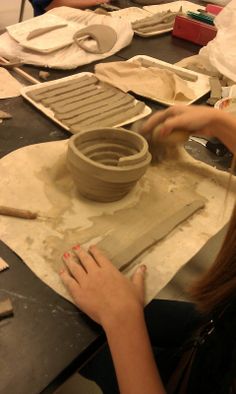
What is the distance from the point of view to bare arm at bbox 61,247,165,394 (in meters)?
0.61

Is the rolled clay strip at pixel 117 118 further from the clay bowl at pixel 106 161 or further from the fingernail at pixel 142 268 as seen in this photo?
the fingernail at pixel 142 268

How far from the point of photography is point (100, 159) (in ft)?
2.97

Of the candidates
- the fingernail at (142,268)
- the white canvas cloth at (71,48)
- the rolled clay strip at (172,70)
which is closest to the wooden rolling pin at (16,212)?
the fingernail at (142,268)

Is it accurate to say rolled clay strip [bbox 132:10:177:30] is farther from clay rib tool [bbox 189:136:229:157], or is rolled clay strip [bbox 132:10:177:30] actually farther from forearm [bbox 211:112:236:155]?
forearm [bbox 211:112:236:155]

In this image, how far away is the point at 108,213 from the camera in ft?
2.75

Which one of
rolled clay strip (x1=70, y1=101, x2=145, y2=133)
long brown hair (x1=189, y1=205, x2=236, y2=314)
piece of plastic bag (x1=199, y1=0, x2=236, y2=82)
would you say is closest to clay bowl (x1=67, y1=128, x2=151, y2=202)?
rolled clay strip (x1=70, y1=101, x2=145, y2=133)

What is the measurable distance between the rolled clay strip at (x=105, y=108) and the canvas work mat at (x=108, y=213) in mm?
98

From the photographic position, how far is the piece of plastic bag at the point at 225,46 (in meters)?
1.32

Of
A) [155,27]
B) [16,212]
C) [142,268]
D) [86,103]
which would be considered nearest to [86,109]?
[86,103]

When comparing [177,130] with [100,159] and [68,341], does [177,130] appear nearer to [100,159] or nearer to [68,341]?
[100,159]

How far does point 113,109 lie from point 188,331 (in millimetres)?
627

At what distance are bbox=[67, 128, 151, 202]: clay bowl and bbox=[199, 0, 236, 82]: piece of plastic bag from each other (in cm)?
62

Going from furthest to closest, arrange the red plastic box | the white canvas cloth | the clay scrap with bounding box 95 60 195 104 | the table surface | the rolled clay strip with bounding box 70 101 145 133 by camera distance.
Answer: the red plastic box
the white canvas cloth
the clay scrap with bounding box 95 60 195 104
the rolled clay strip with bounding box 70 101 145 133
the table surface

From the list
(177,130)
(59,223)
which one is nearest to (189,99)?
(177,130)
